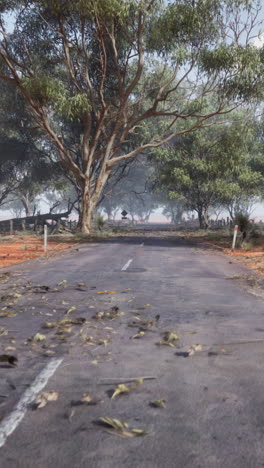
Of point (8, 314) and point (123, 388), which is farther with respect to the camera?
point (8, 314)

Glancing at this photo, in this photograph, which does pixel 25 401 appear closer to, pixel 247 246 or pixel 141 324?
pixel 141 324

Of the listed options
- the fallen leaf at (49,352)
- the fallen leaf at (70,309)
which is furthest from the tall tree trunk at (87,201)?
the fallen leaf at (49,352)

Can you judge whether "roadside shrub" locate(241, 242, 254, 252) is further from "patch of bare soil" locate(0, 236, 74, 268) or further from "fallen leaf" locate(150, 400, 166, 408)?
"fallen leaf" locate(150, 400, 166, 408)

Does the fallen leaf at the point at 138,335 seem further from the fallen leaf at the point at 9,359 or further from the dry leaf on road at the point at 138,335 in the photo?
the fallen leaf at the point at 9,359

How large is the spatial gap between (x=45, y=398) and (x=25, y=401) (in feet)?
0.54

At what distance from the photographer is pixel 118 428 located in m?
2.92

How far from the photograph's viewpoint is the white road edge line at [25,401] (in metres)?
2.93

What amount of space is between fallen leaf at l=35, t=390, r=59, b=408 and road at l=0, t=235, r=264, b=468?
0.18 feet

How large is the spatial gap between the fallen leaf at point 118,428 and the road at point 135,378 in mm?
53

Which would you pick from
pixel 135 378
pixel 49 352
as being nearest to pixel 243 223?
pixel 49 352

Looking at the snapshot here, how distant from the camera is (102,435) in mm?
2869

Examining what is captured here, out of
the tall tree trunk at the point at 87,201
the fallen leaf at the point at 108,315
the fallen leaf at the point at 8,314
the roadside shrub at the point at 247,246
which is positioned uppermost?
the tall tree trunk at the point at 87,201

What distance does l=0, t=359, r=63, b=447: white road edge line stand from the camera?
2.93m

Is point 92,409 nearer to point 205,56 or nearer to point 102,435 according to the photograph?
point 102,435
